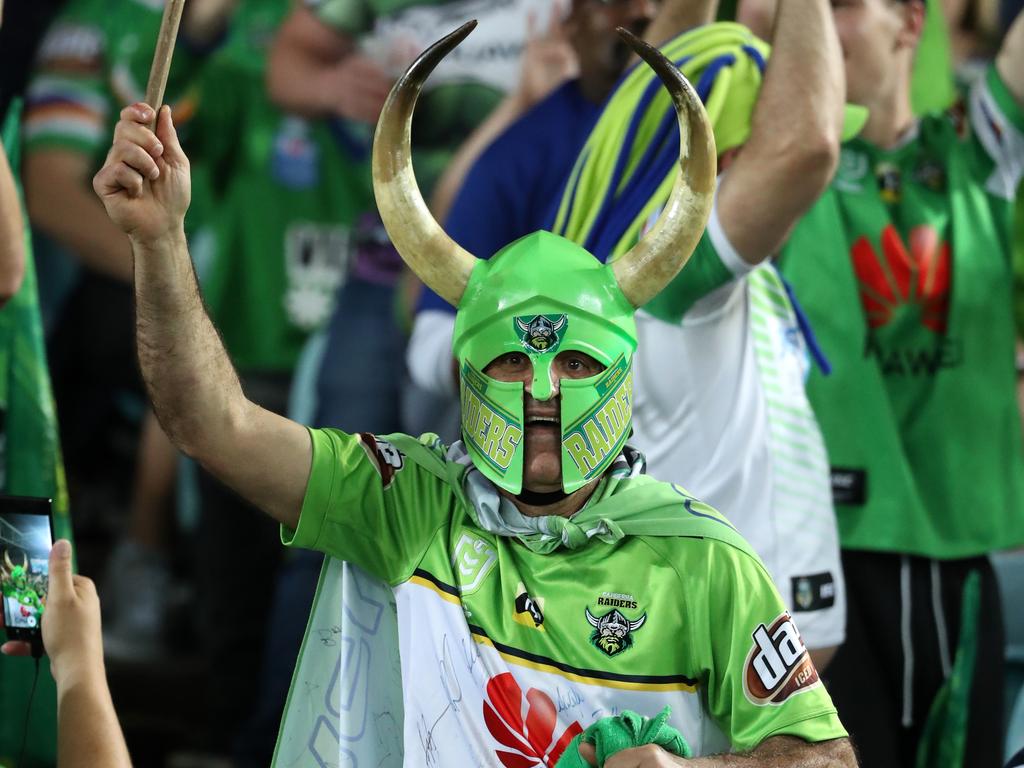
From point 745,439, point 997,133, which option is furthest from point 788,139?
point 997,133

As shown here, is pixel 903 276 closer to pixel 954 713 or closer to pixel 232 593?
pixel 954 713

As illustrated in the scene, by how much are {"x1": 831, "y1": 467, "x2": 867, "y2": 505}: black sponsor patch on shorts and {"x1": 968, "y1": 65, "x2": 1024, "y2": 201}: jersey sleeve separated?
2.84 feet

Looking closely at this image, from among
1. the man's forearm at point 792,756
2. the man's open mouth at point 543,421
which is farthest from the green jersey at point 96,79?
the man's forearm at point 792,756

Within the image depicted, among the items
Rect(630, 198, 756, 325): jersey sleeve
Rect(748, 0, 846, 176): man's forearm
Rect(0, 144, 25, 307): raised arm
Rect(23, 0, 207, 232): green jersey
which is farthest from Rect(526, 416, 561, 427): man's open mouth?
Rect(23, 0, 207, 232): green jersey

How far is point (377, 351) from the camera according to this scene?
552 cm

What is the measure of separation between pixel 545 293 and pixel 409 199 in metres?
0.29

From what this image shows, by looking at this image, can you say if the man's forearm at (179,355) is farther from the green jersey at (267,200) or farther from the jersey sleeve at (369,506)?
the green jersey at (267,200)

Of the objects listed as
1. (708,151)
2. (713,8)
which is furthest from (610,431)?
(713,8)

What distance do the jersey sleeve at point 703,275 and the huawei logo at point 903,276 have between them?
799 mm

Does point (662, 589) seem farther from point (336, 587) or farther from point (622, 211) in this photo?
point (622, 211)

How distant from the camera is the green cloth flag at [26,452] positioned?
152 inches

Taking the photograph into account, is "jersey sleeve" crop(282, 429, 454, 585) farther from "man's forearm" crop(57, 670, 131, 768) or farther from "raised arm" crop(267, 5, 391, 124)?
"raised arm" crop(267, 5, 391, 124)

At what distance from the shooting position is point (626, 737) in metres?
2.44

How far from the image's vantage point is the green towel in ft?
7.97
